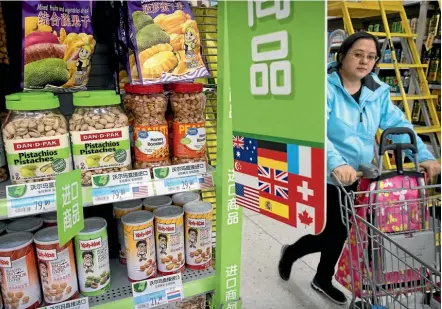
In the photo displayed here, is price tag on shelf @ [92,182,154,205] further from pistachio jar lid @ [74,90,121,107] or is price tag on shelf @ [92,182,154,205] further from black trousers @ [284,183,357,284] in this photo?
black trousers @ [284,183,357,284]

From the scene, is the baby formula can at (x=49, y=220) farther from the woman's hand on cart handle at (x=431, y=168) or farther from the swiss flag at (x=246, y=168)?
the woman's hand on cart handle at (x=431, y=168)

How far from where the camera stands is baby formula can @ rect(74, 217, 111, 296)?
107 cm

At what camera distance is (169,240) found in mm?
1179

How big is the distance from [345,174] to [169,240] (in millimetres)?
700

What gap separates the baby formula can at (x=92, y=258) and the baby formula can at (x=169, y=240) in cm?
17

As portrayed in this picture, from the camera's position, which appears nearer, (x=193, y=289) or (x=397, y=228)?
(x=193, y=289)

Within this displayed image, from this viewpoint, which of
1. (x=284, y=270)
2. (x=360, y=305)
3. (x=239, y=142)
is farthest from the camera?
(x=284, y=270)

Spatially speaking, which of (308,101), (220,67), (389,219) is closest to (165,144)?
(220,67)

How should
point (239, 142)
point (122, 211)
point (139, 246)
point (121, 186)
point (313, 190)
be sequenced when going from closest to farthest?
point (313, 190), point (239, 142), point (121, 186), point (139, 246), point (122, 211)

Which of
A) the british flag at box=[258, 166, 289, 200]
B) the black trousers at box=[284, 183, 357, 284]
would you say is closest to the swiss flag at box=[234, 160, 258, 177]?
the british flag at box=[258, 166, 289, 200]

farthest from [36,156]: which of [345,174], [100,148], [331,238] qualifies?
[331,238]

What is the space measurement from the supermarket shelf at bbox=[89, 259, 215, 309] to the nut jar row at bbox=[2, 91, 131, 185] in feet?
1.20

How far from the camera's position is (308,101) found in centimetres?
63

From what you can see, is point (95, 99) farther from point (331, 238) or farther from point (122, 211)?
point (331, 238)
